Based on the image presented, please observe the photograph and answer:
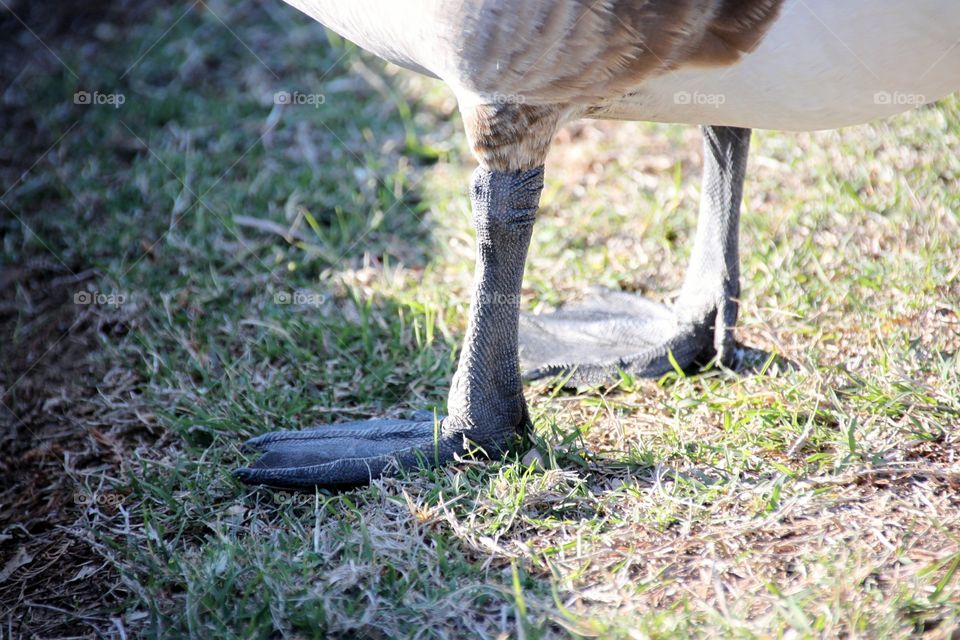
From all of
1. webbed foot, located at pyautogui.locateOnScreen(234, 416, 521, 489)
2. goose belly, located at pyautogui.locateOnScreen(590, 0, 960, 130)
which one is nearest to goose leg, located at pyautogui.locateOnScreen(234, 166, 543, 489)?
webbed foot, located at pyautogui.locateOnScreen(234, 416, 521, 489)

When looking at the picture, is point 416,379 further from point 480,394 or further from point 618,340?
point 618,340

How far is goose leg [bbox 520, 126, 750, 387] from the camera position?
264 centimetres

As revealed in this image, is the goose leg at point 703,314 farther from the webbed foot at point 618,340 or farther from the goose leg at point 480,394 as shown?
the goose leg at point 480,394

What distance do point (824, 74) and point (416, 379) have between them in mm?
1416

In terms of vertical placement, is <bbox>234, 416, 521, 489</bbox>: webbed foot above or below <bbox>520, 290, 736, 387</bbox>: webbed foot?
below

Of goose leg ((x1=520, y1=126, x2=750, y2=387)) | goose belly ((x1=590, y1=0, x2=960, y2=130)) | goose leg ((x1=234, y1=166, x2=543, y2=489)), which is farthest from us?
goose leg ((x1=520, y1=126, x2=750, y2=387))

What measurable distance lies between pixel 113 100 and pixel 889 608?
3.94 m

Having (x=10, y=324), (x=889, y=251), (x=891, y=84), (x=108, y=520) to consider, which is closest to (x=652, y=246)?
(x=889, y=251)

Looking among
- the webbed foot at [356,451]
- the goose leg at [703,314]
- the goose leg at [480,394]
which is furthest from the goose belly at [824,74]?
the webbed foot at [356,451]

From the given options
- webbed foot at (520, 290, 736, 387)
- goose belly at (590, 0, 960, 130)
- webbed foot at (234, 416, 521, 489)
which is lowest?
webbed foot at (234, 416, 521, 489)

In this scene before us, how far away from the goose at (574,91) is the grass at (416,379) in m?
0.11

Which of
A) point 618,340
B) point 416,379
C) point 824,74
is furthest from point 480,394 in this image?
point 824,74

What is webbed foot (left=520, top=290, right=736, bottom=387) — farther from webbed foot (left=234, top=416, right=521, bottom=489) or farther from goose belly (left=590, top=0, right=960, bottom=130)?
goose belly (left=590, top=0, right=960, bottom=130)

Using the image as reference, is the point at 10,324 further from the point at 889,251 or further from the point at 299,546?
the point at 889,251
